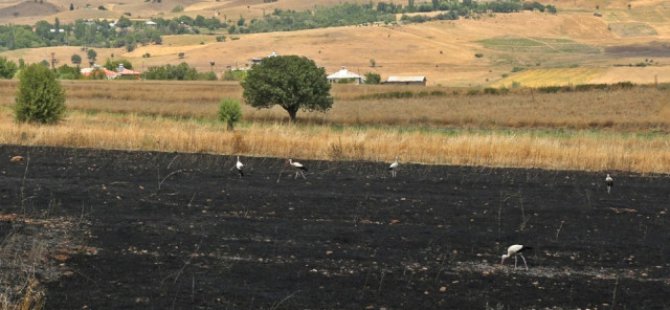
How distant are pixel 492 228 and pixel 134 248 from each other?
6113 mm

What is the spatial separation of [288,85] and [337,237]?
4238cm

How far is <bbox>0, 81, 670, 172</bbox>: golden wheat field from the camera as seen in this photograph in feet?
93.0

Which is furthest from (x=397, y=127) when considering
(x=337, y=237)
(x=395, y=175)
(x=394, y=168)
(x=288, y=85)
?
(x=337, y=237)

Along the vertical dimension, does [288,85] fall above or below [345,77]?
above

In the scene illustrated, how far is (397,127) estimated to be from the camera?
164 feet

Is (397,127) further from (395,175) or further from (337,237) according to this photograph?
(337,237)

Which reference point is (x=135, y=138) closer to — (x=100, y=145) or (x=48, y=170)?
(x=100, y=145)

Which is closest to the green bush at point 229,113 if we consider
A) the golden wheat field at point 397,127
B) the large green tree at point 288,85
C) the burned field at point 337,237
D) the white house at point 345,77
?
the golden wheat field at point 397,127

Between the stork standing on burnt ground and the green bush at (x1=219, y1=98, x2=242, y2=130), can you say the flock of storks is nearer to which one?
the stork standing on burnt ground

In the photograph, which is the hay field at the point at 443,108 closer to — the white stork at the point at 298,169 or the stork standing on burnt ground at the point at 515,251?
the white stork at the point at 298,169

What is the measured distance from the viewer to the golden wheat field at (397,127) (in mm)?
28359

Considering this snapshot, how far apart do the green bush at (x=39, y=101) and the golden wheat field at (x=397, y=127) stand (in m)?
1.33

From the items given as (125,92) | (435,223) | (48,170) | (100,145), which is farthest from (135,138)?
(125,92)

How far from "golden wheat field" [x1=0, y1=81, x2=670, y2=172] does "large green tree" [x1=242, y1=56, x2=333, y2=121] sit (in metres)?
1.20
